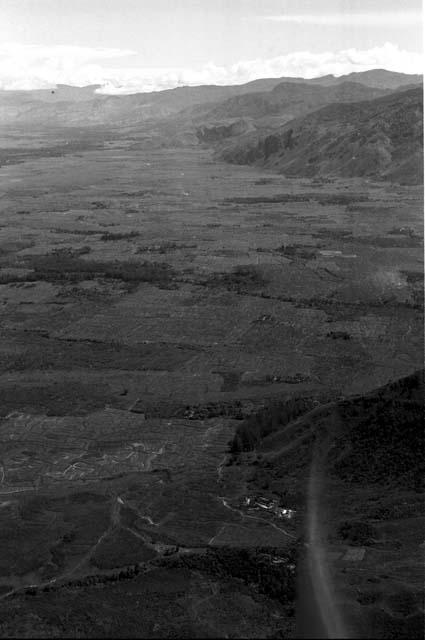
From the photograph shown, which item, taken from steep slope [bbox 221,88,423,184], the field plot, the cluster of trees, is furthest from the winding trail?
steep slope [bbox 221,88,423,184]

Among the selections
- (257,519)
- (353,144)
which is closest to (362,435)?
(257,519)

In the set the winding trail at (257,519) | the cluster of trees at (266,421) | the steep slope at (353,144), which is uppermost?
the steep slope at (353,144)

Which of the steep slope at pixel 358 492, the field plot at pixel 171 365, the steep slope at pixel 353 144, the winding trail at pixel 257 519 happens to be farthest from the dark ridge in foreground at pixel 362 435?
the steep slope at pixel 353 144

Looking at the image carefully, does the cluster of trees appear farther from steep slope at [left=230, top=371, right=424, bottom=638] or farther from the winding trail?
the winding trail

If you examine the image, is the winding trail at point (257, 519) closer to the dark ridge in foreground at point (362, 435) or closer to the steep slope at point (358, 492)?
the steep slope at point (358, 492)

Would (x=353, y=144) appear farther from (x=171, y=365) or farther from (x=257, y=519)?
(x=257, y=519)
